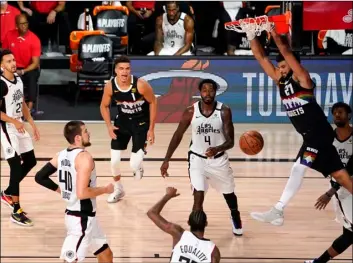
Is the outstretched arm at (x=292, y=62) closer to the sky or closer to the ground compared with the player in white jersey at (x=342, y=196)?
closer to the sky

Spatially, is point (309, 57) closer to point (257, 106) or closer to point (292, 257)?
point (257, 106)

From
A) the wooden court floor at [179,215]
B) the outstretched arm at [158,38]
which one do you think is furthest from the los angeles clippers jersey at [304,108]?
the outstretched arm at [158,38]

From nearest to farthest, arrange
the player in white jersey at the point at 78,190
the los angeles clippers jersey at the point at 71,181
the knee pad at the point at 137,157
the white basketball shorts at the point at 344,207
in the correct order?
1. the player in white jersey at the point at 78,190
2. the los angeles clippers jersey at the point at 71,181
3. the white basketball shorts at the point at 344,207
4. the knee pad at the point at 137,157

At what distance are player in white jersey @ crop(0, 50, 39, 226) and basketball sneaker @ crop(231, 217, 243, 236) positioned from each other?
2.19m

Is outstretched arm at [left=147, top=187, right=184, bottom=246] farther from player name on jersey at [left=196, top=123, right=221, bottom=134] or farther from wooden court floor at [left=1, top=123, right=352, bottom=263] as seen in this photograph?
player name on jersey at [left=196, top=123, right=221, bottom=134]

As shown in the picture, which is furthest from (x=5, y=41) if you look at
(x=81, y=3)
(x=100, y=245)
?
(x=100, y=245)

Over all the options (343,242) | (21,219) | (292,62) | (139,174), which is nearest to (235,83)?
(139,174)

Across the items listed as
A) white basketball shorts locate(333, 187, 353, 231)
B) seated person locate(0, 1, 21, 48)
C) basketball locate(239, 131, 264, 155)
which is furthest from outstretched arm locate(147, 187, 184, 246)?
seated person locate(0, 1, 21, 48)

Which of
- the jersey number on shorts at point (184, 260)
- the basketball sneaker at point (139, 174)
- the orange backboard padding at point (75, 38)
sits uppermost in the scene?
the orange backboard padding at point (75, 38)

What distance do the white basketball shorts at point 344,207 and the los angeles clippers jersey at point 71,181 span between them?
7.35 ft

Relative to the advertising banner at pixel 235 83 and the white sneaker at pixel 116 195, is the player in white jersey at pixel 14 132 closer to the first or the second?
the white sneaker at pixel 116 195

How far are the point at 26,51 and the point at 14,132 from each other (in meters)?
4.16

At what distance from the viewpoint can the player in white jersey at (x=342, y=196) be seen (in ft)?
25.3

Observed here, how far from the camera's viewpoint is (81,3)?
1513 cm
